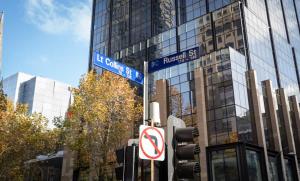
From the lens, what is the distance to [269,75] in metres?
41.2

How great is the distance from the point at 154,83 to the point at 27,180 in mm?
25949

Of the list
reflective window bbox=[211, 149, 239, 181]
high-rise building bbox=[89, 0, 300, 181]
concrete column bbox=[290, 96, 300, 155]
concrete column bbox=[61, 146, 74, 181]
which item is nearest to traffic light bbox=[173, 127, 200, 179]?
high-rise building bbox=[89, 0, 300, 181]

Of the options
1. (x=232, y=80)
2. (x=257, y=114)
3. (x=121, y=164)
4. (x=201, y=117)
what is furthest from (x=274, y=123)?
(x=121, y=164)

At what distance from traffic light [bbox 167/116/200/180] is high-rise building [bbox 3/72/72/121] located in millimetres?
146905

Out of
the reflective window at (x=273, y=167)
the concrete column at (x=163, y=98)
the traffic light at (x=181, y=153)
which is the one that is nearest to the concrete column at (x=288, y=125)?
the reflective window at (x=273, y=167)

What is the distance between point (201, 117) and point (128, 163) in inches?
1079

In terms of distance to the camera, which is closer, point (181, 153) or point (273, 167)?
point (181, 153)

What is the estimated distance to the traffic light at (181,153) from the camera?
5.68 meters

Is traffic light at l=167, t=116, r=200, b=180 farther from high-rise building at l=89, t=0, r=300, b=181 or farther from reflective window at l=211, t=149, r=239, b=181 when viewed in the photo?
reflective window at l=211, t=149, r=239, b=181

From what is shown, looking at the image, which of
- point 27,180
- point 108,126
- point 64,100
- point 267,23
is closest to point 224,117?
point 108,126

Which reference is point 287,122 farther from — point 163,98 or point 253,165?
point 163,98

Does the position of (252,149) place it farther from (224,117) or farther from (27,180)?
(27,180)

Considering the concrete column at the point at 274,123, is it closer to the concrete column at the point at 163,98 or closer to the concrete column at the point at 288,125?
the concrete column at the point at 288,125

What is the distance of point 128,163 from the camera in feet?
19.8
